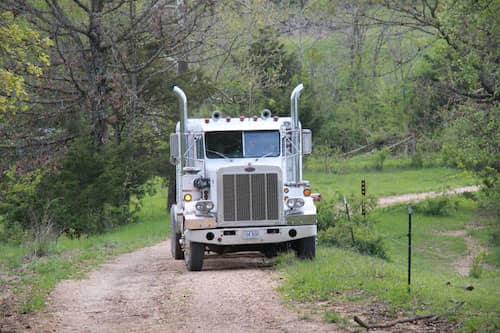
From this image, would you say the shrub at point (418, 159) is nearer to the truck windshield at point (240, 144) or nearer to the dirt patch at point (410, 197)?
the dirt patch at point (410, 197)

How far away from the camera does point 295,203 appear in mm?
17297

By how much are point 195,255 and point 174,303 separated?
13.1 feet

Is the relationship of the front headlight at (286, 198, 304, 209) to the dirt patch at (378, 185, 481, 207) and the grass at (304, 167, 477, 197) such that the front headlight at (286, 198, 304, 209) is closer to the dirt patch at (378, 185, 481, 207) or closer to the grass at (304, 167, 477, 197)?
the dirt patch at (378, 185, 481, 207)

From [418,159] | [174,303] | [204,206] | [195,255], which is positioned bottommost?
[174,303]

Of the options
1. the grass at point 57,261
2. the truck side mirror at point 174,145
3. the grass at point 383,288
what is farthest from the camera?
the truck side mirror at point 174,145

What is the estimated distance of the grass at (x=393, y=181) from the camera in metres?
47.4

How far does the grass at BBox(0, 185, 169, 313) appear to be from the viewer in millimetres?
14773

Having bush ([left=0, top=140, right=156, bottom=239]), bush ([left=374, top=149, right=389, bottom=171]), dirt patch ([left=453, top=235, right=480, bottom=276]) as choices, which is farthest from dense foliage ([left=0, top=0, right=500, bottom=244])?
bush ([left=374, top=149, right=389, bottom=171])

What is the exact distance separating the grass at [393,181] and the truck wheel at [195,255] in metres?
27.7

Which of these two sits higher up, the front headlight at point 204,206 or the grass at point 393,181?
the grass at point 393,181

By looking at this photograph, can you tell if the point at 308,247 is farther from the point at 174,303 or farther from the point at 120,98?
the point at 120,98

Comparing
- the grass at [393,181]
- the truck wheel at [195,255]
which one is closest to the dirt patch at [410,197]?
the grass at [393,181]

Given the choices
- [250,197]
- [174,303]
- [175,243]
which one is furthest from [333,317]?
[175,243]

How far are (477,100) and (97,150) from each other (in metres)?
14.1
